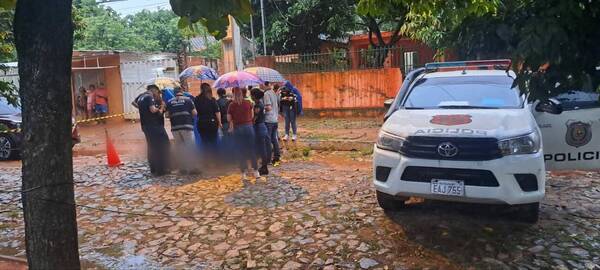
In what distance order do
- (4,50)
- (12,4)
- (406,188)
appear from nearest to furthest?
1. (12,4)
2. (406,188)
3. (4,50)

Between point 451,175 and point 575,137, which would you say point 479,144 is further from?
point 575,137

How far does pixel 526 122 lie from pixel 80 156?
33.1 feet

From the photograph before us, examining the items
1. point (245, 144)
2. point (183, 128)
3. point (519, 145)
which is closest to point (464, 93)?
point (519, 145)

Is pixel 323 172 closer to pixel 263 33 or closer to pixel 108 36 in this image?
pixel 263 33

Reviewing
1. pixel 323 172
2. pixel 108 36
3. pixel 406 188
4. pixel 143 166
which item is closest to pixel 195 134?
pixel 143 166

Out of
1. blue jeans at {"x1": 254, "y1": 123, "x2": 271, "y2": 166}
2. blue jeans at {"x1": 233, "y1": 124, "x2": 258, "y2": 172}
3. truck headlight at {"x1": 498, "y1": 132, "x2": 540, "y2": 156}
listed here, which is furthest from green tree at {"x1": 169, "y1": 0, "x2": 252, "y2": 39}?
blue jeans at {"x1": 254, "y1": 123, "x2": 271, "y2": 166}

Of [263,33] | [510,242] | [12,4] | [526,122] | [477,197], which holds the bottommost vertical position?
[510,242]

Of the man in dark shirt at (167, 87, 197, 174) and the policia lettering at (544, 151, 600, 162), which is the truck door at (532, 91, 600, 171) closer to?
the policia lettering at (544, 151, 600, 162)

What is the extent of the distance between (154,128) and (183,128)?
1.58ft

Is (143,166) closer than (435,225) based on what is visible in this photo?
No

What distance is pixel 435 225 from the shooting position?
4.86 meters

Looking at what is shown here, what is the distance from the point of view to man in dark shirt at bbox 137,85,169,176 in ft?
25.4

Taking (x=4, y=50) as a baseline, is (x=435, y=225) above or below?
below

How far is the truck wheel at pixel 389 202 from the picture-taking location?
5145 mm
